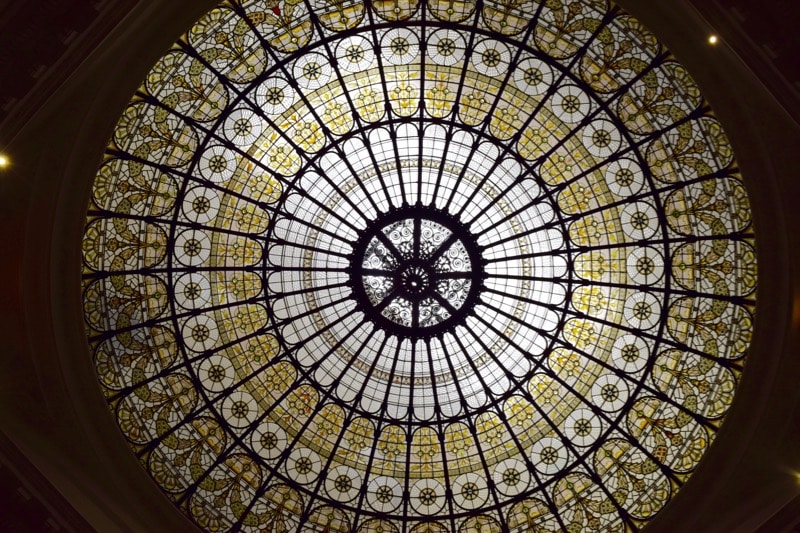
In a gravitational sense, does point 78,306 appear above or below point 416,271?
below

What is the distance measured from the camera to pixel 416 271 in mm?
16047

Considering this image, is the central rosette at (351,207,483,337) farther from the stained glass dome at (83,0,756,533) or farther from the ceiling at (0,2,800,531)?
the ceiling at (0,2,800,531)

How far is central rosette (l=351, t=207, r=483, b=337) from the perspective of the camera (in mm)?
15992

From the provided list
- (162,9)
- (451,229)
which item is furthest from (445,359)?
(162,9)

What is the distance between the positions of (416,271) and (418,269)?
0.06 m

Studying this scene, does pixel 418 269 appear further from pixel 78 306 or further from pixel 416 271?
pixel 78 306

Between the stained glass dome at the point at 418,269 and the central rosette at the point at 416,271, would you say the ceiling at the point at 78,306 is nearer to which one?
the stained glass dome at the point at 418,269

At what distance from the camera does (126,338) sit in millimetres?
15117

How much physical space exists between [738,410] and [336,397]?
839 cm

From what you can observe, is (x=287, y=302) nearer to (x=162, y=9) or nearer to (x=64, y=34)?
(x=162, y=9)

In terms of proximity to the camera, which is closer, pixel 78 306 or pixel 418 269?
pixel 78 306

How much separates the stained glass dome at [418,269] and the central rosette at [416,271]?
51 millimetres

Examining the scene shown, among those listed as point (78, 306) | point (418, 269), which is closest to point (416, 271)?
point (418, 269)

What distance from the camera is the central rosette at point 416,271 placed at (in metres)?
16.0
